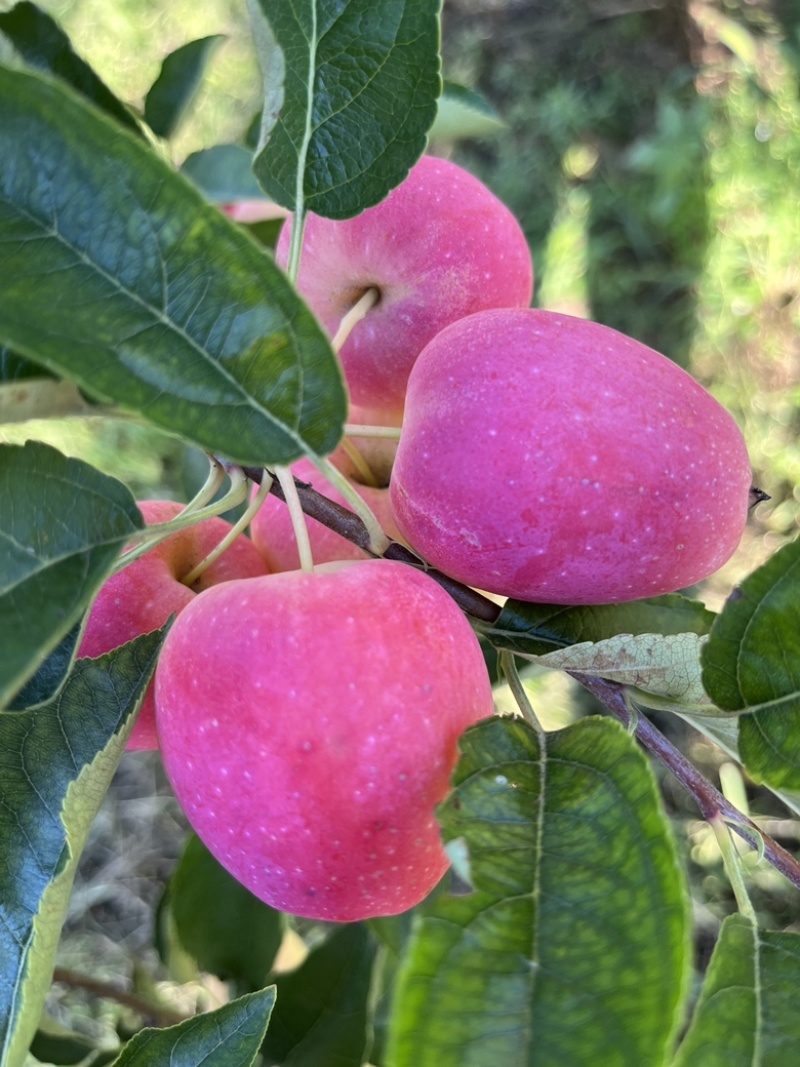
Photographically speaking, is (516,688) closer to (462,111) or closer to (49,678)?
(49,678)

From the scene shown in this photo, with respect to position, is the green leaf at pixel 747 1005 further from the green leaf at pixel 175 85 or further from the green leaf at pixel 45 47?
the green leaf at pixel 175 85

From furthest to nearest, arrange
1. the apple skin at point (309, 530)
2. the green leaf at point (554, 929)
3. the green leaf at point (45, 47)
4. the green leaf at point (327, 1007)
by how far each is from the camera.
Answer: the green leaf at point (327, 1007) < the apple skin at point (309, 530) < the green leaf at point (45, 47) < the green leaf at point (554, 929)

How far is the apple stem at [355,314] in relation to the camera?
0.69 m

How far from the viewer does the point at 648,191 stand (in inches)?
85.5

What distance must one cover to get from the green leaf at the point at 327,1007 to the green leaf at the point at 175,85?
862 millimetres

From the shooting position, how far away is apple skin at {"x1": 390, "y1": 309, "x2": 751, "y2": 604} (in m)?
0.56

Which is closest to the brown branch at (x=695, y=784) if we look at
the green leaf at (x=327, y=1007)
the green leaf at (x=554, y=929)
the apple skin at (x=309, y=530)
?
the green leaf at (x=554, y=929)

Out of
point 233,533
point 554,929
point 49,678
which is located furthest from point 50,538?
point 554,929

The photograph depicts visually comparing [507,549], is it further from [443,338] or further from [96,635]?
[96,635]

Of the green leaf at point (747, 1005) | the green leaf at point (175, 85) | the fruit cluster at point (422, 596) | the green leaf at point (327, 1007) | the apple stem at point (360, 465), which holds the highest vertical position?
the green leaf at point (175, 85)

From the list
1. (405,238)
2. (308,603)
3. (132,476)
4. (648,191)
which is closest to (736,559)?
(648,191)

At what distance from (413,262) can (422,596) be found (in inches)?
11.3

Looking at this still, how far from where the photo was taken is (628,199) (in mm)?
2186

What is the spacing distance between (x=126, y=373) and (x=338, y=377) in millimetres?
107
